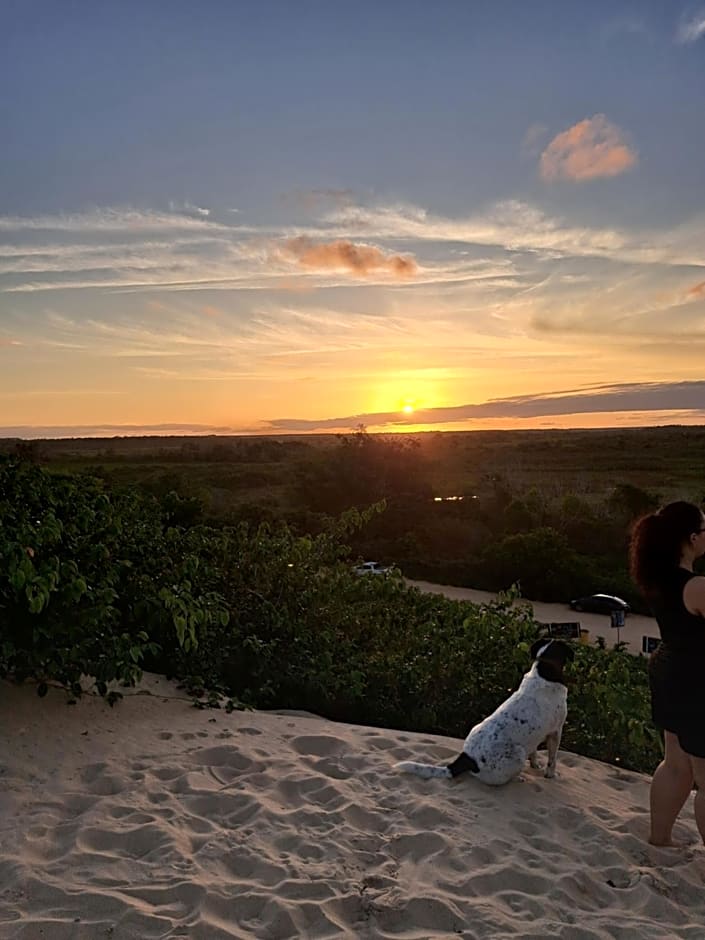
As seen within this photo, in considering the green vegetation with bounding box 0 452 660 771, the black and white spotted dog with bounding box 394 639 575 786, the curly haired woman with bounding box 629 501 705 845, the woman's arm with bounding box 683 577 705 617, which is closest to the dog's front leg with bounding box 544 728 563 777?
the black and white spotted dog with bounding box 394 639 575 786

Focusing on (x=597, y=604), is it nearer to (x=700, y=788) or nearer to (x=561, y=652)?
(x=561, y=652)

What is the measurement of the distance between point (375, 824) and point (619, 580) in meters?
19.7

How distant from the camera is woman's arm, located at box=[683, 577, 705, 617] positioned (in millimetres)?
3564

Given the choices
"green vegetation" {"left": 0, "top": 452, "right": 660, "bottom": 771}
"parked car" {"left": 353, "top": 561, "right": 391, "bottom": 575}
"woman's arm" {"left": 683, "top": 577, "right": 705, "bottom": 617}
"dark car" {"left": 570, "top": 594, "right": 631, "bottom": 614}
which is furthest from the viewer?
"dark car" {"left": 570, "top": 594, "right": 631, "bottom": 614}

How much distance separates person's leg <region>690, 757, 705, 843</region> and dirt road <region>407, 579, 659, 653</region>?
1208 centimetres

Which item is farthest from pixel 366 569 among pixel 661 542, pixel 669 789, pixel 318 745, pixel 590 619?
pixel 590 619

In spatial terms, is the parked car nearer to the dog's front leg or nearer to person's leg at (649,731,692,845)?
the dog's front leg

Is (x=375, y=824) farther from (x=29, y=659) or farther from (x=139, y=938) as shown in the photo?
(x=29, y=659)

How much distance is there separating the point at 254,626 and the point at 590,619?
13587mm

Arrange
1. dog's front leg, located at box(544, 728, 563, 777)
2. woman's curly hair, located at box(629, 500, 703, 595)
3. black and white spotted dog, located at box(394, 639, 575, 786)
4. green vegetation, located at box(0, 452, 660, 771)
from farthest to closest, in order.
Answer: green vegetation, located at box(0, 452, 660, 771), dog's front leg, located at box(544, 728, 563, 777), black and white spotted dog, located at box(394, 639, 575, 786), woman's curly hair, located at box(629, 500, 703, 595)

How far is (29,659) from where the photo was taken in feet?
16.1

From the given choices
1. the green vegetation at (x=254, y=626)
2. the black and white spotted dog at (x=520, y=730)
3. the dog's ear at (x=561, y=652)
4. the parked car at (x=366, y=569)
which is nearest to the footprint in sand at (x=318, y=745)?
the black and white spotted dog at (x=520, y=730)

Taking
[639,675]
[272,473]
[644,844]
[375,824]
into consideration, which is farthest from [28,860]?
[272,473]

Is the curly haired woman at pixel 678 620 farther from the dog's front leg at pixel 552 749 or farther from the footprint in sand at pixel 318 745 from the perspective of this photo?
the footprint in sand at pixel 318 745
